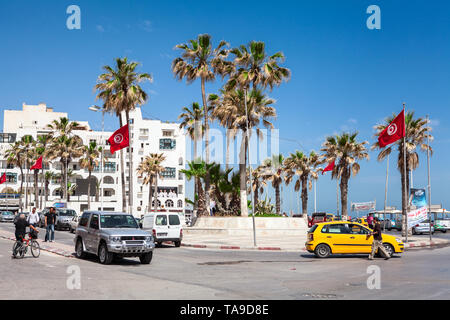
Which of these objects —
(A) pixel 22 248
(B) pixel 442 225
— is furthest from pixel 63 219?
(B) pixel 442 225

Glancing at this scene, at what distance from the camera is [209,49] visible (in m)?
42.1

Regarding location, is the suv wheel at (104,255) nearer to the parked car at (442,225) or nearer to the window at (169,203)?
the parked car at (442,225)

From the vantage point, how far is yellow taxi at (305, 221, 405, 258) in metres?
20.6

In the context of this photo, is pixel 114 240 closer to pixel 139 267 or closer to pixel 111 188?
pixel 139 267

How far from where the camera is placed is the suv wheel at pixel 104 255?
16.4 m

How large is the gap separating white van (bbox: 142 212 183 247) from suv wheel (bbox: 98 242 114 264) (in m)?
8.79

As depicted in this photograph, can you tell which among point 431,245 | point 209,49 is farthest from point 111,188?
point 431,245

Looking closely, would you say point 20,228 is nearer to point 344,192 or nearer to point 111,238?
point 111,238

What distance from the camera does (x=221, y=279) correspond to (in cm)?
1330

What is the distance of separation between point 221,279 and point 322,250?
8.64m

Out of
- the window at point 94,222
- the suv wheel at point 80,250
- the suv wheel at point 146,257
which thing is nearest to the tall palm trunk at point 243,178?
the suv wheel at point 80,250

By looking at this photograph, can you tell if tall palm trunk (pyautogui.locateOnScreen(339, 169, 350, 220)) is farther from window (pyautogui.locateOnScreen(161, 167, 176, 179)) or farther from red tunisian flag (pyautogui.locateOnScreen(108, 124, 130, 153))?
window (pyautogui.locateOnScreen(161, 167, 176, 179))

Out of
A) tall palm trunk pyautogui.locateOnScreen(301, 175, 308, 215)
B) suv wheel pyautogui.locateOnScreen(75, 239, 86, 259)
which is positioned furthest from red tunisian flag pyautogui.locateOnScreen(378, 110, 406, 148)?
tall palm trunk pyautogui.locateOnScreen(301, 175, 308, 215)

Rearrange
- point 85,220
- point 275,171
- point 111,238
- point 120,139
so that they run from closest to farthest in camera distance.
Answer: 1. point 111,238
2. point 85,220
3. point 120,139
4. point 275,171
